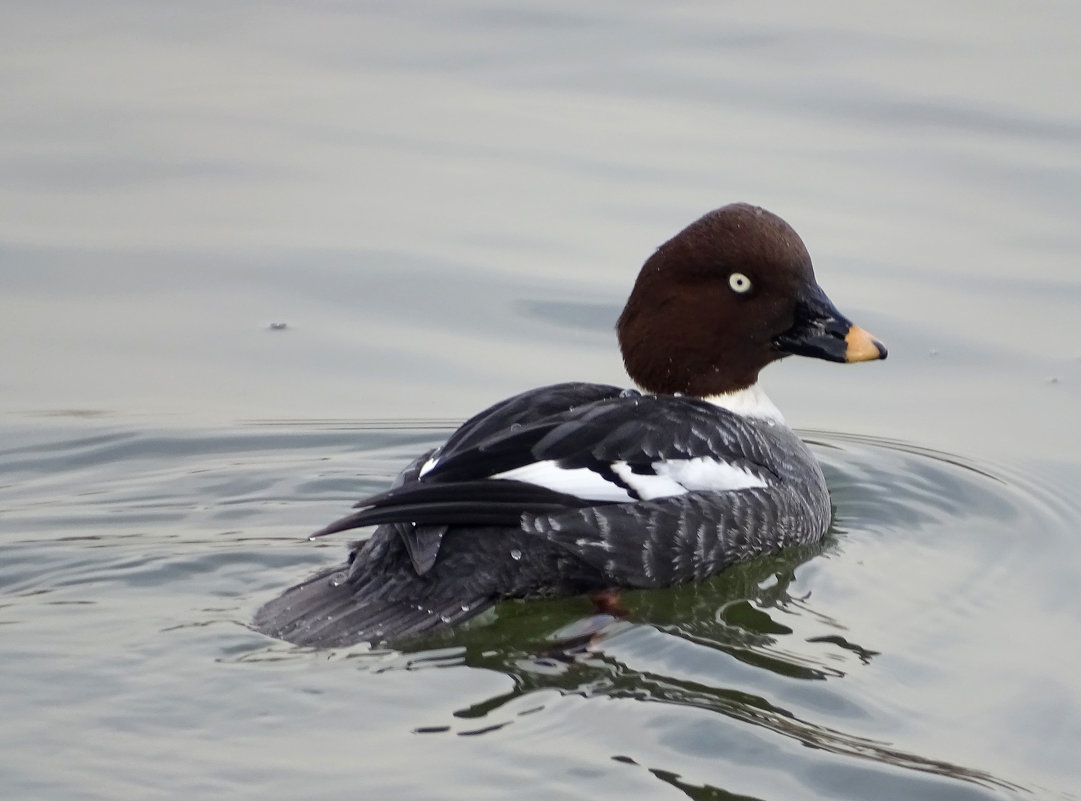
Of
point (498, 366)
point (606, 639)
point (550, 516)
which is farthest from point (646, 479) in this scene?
point (498, 366)

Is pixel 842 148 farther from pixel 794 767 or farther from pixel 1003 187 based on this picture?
pixel 794 767

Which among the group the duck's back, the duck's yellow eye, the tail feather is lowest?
the tail feather

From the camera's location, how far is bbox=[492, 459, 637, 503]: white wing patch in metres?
6.15

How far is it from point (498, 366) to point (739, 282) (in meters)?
2.10

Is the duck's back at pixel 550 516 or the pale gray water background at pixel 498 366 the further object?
the duck's back at pixel 550 516

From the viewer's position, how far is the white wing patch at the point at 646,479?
6.17 meters

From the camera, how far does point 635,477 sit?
6359 mm

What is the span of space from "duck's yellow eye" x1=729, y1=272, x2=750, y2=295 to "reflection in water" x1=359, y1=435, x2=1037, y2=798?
1.09 m

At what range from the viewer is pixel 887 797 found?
5.04m

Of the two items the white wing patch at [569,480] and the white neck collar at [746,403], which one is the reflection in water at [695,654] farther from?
the white neck collar at [746,403]

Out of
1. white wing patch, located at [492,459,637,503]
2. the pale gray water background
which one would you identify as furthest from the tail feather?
white wing patch, located at [492,459,637,503]

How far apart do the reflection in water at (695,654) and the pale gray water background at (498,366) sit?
2 centimetres

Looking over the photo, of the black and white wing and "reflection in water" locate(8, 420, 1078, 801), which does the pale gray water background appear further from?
the black and white wing

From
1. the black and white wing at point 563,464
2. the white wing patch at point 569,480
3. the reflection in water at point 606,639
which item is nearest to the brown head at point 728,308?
the black and white wing at point 563,464
